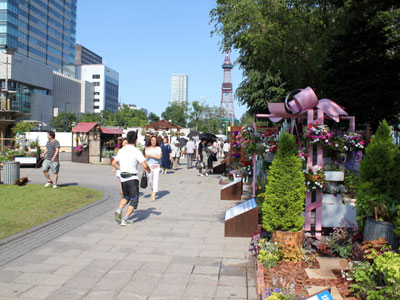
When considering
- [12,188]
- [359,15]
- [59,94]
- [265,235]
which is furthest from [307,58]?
[59,94]

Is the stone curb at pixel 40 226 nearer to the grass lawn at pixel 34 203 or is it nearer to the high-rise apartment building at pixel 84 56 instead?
the grass lawn at pixel 34 203

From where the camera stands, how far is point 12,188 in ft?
39.1

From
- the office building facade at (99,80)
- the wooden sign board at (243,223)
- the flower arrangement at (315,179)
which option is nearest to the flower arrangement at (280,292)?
the flower arrangement at (315,179)

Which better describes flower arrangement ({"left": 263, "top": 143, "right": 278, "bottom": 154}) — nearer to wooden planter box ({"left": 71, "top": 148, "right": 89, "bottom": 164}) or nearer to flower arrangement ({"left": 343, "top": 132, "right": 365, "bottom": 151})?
flower arrangement ({"left": 343, "top": 132, "right": 365, "bottom": 151})

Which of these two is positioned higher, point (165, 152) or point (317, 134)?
point (317, 134)

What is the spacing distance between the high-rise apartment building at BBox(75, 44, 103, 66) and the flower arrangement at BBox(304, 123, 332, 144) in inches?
6412

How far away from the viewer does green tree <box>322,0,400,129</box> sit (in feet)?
40.3

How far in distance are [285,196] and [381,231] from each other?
54.2 inches

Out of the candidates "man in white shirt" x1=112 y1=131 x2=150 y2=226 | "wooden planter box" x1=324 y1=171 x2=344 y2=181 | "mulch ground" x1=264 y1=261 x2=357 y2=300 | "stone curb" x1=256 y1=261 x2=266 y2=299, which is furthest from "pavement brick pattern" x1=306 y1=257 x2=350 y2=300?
"man in white shirt" x1=112 y1=131 x2=150 y2=226

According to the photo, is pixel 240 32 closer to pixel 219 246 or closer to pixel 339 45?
pixel 339 45

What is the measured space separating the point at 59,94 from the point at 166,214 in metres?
110

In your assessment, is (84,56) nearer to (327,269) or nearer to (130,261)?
(130,261)

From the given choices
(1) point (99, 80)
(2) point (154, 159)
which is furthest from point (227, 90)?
(2) point (154, 159)

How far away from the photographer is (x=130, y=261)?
5.35 m
